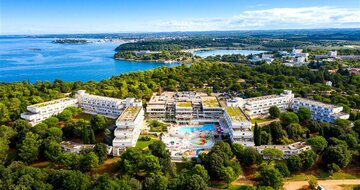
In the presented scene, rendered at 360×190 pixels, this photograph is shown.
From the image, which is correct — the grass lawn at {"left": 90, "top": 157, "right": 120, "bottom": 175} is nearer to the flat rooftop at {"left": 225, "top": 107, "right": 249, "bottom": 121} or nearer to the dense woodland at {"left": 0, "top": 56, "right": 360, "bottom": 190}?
the dense woodland at {"left": 0, "top": 56, "right": 360, "bottom": 190}

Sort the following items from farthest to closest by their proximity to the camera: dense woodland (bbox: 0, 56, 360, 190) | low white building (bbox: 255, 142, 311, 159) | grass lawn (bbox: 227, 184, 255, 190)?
low white building (bbox: 255, 142, 311, 159) → grass lawn (bbox: 227, 184, 255, 190) → dense woodland (bbox: 0, 56, 360, 190)

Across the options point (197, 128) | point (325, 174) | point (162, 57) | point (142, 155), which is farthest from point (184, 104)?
point (162, 57)

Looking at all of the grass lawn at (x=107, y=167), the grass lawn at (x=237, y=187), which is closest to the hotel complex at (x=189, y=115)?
the grass lawn at (x=107, y=167)

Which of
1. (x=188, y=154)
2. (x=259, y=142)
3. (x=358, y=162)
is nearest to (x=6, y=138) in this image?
(x=188, y=154)

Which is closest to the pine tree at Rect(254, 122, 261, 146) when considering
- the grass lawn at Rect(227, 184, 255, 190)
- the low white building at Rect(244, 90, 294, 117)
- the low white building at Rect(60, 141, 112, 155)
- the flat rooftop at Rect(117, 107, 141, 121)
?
the grass lawn at Rect(227, 184, 255, 190)

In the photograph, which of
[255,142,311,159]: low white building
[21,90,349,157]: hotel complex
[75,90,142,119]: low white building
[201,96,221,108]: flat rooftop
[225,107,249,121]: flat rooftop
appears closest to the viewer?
[255,142,311,159]: low white building
